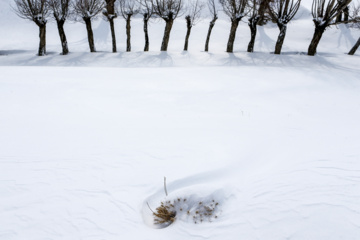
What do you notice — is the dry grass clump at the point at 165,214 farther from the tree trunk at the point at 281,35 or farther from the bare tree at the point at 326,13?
the tree trunk at the point at 281,35

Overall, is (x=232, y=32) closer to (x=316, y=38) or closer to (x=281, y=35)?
(x=281, y=35)

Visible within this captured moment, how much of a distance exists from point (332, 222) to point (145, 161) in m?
3.62

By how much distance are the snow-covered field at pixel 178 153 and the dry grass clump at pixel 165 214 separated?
115 millimetres

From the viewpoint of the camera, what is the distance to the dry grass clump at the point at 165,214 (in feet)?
13.1

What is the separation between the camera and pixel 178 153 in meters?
5.68

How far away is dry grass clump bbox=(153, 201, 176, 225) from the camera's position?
400 cm

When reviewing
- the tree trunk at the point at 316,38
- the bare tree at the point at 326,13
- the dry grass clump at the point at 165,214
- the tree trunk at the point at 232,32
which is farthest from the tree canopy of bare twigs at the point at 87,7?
the dry grass clump at the point at 165,214

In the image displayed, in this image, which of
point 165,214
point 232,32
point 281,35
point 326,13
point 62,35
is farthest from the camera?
point 62,35

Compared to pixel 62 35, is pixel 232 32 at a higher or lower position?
higher

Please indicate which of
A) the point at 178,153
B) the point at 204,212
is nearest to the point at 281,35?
the point at 178,153

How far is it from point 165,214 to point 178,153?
6.01 ft

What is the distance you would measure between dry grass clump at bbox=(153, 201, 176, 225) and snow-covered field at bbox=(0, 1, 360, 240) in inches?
4.5

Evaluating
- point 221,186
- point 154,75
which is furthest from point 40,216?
point 154,75

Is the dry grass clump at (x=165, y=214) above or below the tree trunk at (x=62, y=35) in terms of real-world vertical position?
below
